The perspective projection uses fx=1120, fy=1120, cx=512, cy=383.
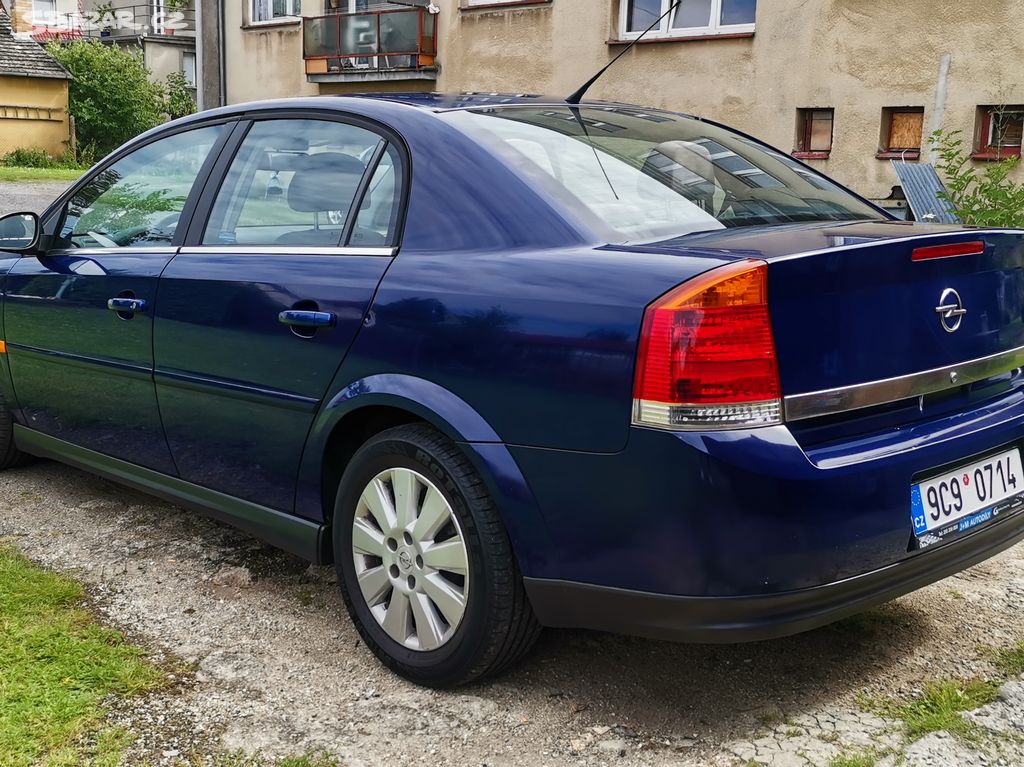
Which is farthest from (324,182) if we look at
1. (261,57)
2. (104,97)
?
(104,97)

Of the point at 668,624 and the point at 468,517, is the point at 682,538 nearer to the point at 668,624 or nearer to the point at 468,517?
the point at 668,624

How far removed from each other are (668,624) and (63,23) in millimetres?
48734

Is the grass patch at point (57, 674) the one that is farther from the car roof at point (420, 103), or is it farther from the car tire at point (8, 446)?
the car roof at point (420, 103)

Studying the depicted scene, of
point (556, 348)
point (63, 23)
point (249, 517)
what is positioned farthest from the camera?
point (63, 23)

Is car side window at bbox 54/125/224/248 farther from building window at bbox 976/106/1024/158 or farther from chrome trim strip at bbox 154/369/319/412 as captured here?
building window at bbox 976/106/1024/158

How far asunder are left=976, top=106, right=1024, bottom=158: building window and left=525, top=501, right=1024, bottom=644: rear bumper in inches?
381

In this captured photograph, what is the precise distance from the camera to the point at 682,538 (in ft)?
7.91

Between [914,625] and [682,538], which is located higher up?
[682,538]

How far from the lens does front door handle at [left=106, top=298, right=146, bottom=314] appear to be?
375cm

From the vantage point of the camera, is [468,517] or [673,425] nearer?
[673,425]

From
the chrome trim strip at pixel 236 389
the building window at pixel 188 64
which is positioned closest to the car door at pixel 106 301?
the chrome trim strip at pixel 236 389

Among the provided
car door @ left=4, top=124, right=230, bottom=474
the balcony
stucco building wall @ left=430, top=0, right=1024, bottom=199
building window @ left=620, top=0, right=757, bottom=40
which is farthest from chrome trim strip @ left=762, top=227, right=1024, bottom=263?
the balcony

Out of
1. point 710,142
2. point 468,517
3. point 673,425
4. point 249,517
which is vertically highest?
point 710,142

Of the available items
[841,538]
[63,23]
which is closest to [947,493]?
[841,538]
